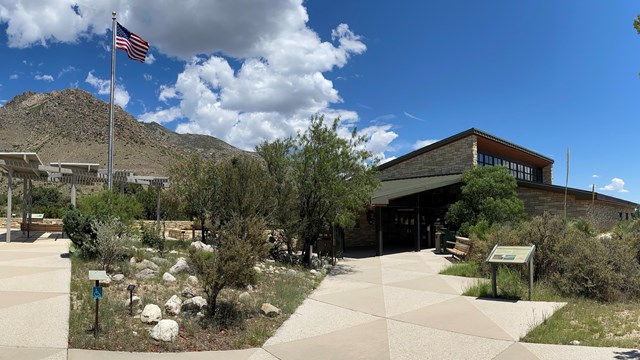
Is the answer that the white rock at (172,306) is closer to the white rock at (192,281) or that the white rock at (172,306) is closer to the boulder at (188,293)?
the boulder at (188,293)

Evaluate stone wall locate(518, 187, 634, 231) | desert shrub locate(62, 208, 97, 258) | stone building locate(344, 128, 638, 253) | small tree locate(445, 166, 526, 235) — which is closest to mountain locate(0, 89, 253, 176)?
stone building locate(344, 128, 638, 253)

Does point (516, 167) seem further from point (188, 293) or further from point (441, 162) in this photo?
point (188, 293)

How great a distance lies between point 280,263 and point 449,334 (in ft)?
24.6

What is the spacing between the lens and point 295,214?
45.6 ft

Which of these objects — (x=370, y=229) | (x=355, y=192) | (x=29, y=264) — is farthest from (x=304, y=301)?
(x=370, y=229)

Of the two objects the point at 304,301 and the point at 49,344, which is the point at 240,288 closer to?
the point at 304,301

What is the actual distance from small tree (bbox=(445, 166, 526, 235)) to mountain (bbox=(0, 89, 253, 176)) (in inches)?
1774

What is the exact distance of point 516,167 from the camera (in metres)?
31.9

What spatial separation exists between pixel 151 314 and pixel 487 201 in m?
17.4

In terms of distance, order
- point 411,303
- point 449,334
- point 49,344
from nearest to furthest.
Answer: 1. point 49,344
2. point 449,334
3. point 411,303

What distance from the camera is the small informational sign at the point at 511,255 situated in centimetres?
876

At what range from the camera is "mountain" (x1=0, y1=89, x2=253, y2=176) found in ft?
199

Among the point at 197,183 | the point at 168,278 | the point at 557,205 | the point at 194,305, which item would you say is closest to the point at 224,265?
the point at 194,305

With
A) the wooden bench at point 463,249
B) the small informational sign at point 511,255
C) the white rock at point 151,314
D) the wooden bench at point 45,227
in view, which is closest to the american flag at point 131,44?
the wooden bench at point 45,227
